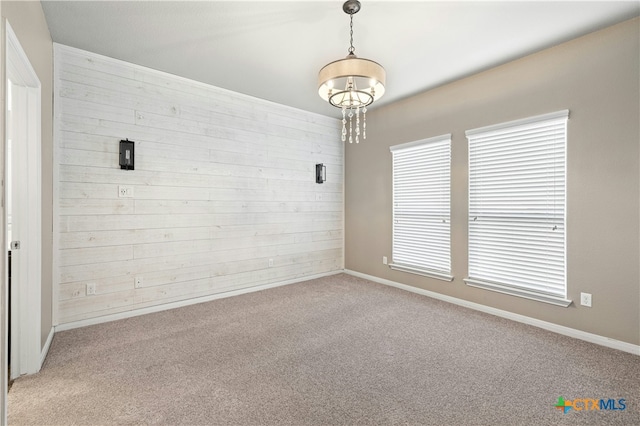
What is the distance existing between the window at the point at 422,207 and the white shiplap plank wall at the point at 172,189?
1329mm

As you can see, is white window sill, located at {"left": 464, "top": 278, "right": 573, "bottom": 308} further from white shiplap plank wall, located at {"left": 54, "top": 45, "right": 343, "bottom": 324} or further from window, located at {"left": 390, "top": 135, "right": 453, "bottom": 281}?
white shiplap plank wall, located at {"left": 54, "top": 45, "right": 343, "bottom": 324}

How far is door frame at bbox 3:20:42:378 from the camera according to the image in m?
2.20

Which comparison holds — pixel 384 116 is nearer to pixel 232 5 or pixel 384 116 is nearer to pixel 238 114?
pixel 238 114

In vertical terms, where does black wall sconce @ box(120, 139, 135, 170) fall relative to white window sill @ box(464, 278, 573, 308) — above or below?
above

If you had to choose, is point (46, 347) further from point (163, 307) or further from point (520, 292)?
point (520, 292)

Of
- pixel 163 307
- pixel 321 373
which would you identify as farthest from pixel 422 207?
pixel 163 307

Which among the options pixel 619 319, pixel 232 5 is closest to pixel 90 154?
pixel 232 5

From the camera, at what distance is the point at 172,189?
3.69 m

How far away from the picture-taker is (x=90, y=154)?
3.16 metres

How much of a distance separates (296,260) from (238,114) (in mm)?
2337

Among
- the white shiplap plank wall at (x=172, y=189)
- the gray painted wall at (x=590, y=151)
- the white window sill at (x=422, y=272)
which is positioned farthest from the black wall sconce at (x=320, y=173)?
the gray painted wall at (x=590, y=151)

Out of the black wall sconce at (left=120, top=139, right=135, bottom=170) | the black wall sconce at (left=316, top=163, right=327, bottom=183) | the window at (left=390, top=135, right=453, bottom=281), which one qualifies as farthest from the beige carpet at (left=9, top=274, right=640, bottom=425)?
the black wall sconce at (left=316, top=163, right=327, bottom=183)

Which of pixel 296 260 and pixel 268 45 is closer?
pixel 268 45

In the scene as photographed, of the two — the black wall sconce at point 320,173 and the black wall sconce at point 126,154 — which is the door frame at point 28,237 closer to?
the black wall sconce at point 126,154
